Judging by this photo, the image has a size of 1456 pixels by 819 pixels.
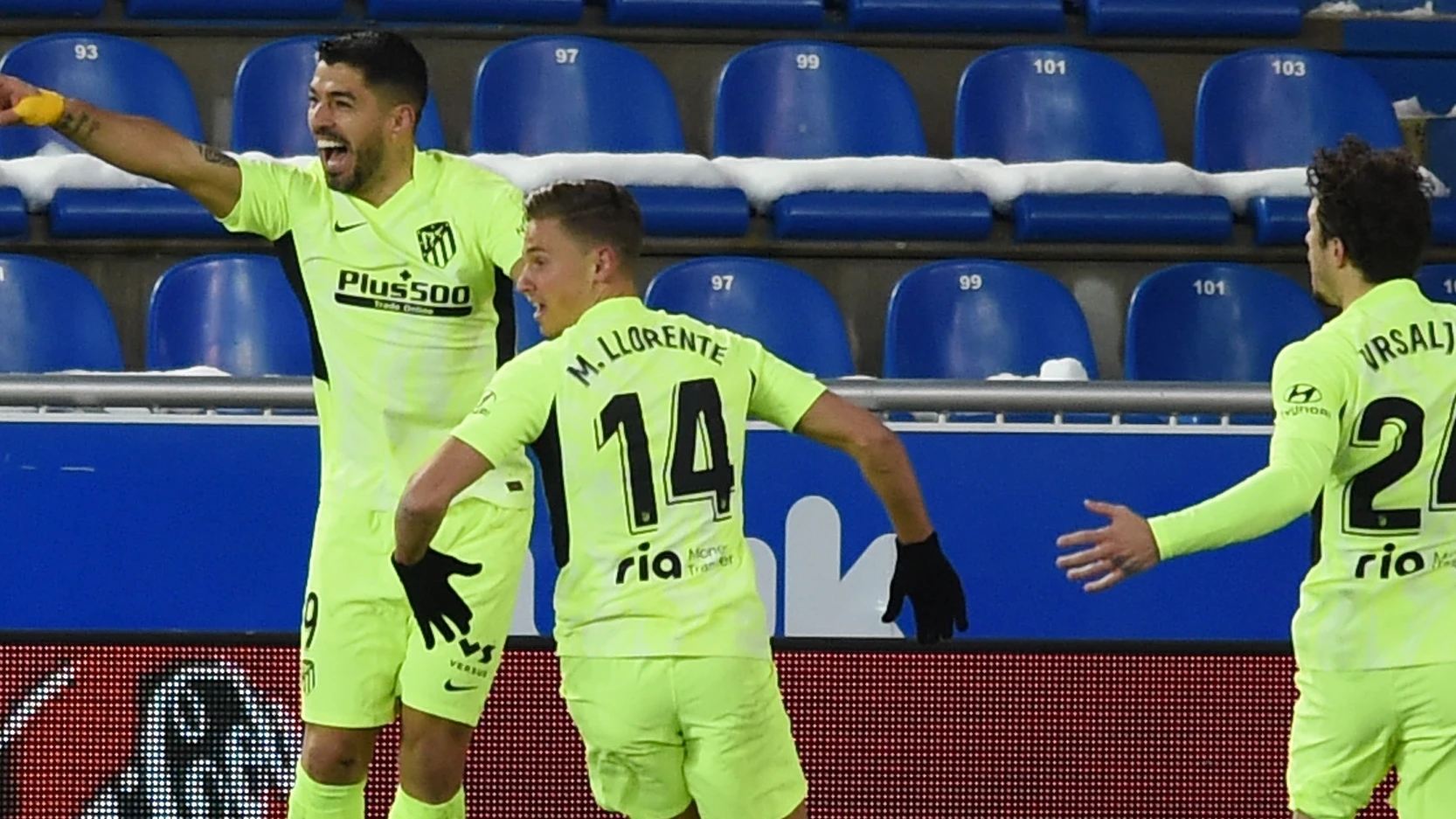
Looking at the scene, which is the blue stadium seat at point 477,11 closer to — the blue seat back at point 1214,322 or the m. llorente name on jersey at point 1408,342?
the blue seat back at point 1214,322

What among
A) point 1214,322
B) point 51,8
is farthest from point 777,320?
point 51,8

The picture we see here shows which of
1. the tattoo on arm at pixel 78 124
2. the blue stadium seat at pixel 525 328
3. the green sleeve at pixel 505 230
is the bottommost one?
the blue stadium seat at pixel 525 328

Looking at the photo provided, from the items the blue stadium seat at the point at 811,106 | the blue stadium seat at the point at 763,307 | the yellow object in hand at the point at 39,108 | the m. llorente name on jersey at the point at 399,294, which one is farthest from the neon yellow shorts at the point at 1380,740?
the blue stadium seat at the point at 811,106

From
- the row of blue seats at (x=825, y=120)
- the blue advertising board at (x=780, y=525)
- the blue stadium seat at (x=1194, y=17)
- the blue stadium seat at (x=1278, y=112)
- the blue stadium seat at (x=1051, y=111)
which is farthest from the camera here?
the blue stadium seat at (x=1194, y=17)

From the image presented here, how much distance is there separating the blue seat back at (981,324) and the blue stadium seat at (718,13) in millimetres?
1490

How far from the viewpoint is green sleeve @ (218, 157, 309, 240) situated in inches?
185

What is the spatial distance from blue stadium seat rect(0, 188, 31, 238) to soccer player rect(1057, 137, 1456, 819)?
412 centimetres

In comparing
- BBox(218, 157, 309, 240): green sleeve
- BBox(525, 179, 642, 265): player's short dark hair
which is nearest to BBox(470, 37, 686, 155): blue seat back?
BBox(218, 157, 309, 240): green sleeve

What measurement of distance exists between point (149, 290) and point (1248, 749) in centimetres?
379

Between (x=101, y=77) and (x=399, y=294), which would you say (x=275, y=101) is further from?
(x=399, y=294)

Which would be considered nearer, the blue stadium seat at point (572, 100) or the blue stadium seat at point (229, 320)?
the blue stadium seat at point (229, 320)

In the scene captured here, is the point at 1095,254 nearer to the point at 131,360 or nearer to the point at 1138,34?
the point at 1138,34

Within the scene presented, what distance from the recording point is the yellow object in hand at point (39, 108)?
14.6 feet

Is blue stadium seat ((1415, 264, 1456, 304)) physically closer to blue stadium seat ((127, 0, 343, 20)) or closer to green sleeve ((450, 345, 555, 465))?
blue stadium seat ((127, 0, 343, 20))
